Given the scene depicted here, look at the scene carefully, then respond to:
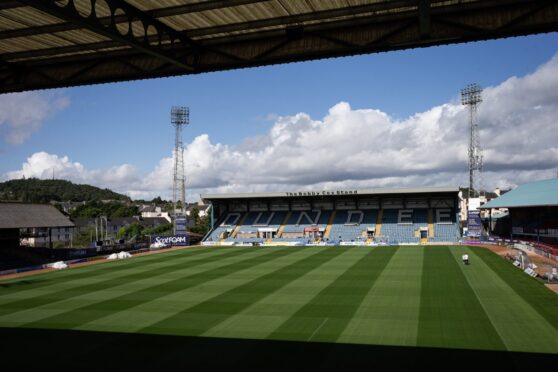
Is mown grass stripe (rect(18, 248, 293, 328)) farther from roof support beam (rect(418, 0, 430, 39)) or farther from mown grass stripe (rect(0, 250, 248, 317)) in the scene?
roof support beam (rect(418, 0, 430, 39))

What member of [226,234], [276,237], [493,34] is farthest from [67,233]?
[493,34]

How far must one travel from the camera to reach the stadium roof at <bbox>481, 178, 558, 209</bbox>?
43469mm

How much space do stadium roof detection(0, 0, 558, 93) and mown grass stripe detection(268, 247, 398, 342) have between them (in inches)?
400

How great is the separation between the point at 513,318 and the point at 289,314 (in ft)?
29.3

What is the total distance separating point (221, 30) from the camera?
31.8ft

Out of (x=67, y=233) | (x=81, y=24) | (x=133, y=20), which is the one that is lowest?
(x=67, y=233)

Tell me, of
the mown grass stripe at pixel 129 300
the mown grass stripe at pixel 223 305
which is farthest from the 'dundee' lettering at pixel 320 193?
the mown grass stripe at pixel 223 305

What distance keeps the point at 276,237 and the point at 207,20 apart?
56.3 meters

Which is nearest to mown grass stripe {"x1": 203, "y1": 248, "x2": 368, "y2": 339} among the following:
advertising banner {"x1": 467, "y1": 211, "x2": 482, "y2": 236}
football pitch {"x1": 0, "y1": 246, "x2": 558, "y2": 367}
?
football pitch {"x1": 0, "y1": 246, "x2": 558, "y2": 367}

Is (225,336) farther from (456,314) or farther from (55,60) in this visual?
(55,60)

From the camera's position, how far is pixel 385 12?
29.2 feet

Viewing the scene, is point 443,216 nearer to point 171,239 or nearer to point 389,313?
point 171,239

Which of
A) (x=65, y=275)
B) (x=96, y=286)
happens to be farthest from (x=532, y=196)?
(x=65, y=275)

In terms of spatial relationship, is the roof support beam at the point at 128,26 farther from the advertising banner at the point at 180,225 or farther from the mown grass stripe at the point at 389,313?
the advertising banner at the point at 180,225
